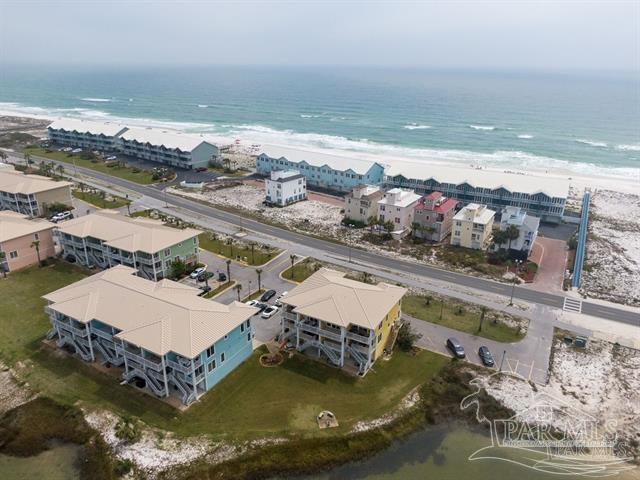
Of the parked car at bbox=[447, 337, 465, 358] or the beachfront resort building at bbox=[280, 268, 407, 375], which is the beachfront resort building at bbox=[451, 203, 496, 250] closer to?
the parked car at bbox=[447, 337, 465, 358]

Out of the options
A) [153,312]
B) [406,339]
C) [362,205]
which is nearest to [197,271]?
[153,312]

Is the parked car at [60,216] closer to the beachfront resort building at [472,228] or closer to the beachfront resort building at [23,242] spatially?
the beachfront resort building at [23,242]

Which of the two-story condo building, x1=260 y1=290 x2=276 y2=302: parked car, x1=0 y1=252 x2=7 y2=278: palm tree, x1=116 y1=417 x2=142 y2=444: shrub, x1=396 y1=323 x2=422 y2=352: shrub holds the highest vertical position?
the two-story condo building

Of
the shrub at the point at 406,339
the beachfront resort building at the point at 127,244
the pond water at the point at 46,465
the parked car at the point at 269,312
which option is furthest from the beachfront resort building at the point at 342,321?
the beachfront resort building at the point at 127,244

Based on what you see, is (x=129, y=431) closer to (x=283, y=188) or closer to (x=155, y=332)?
(x=155, y=332)

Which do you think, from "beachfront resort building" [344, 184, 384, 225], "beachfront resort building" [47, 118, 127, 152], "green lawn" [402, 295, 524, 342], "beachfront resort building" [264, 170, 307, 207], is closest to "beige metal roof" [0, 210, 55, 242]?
"beachfront resort building" [264, 170, 307, 207]

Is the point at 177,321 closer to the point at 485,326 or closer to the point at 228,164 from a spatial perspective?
the point at 485,326
